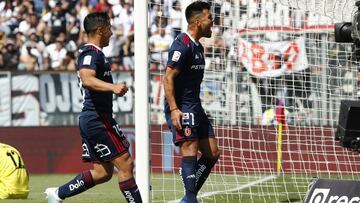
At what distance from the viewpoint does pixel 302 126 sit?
16969mm

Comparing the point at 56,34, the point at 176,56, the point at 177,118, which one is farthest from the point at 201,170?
the point at 56,34

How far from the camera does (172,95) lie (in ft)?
33.8

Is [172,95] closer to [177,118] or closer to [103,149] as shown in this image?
[177,118]

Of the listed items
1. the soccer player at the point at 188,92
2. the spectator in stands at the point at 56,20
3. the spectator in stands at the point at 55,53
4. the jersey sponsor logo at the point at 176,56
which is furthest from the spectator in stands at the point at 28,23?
the jersey sponsor logo at the point at 176,56

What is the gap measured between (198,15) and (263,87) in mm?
5540

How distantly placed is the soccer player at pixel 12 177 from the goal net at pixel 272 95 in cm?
177

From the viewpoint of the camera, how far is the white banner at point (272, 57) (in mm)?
15156

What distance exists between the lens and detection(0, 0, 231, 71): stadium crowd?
22031 millimetres

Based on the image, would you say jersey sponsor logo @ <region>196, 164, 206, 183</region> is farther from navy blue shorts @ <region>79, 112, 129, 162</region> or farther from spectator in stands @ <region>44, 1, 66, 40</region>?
spectator in stands @ <region>44, 1, 66, 40</region>

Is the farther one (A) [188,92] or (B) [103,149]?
(A) [188,92]

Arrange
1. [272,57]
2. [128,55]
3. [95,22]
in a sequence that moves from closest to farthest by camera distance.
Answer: [95,22] < [272,57] < [128,55]

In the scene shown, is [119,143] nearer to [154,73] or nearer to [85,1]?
[154,73]

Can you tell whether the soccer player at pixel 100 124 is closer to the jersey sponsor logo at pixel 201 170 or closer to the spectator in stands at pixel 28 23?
the jersey sponsor logo at pixel 201 170

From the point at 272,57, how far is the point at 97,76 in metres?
6.32
